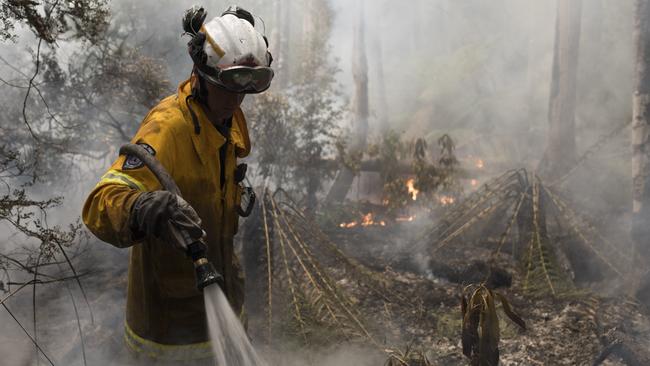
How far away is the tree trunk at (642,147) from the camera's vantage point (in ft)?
20.4

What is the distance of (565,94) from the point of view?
12.3 metres

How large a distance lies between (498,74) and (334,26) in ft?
22.4

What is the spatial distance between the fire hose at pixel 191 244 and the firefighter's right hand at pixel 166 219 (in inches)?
0.9

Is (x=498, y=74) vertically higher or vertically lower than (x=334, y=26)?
lower

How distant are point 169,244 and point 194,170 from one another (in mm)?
385

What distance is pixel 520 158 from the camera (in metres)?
16.1

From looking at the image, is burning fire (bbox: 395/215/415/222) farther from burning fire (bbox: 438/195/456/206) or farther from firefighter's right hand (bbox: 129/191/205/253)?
firefighter's right hand (bbox: 129/191/205/253)

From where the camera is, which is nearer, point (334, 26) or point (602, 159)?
point (602, 159)

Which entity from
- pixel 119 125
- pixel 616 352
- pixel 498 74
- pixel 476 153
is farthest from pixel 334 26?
pixel 616 352

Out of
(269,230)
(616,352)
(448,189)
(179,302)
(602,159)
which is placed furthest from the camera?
(602,159)

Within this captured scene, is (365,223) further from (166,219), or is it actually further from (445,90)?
(445,90)

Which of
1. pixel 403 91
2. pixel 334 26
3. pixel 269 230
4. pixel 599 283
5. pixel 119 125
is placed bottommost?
pixel 599 283

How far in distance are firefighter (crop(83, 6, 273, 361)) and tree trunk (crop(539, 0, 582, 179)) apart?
10626mm

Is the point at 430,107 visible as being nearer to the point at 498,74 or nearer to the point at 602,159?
the point at 498,74
